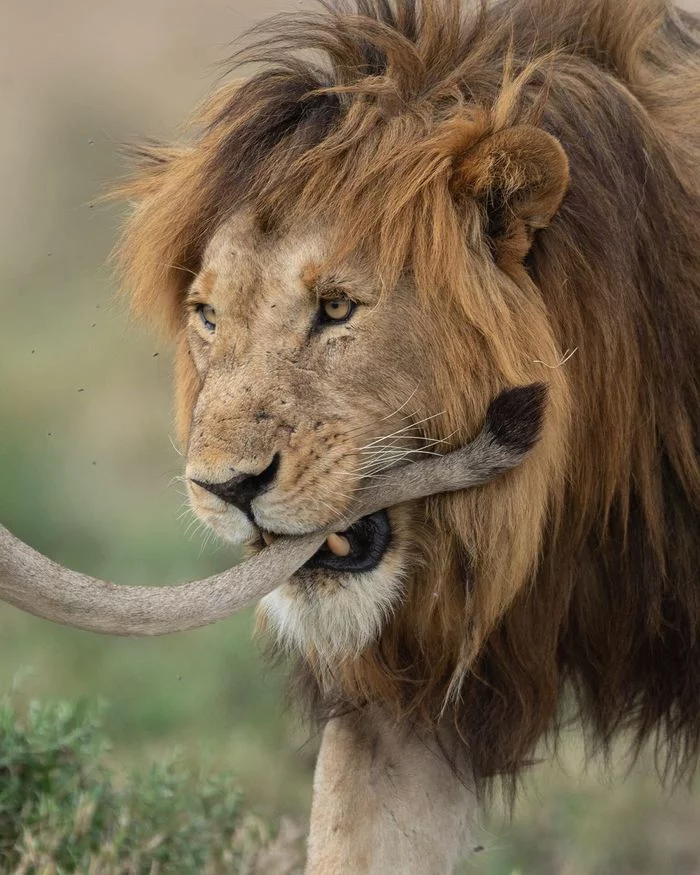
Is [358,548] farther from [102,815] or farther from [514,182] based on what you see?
[102,815]

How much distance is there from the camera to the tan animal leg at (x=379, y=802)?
13.0 feet

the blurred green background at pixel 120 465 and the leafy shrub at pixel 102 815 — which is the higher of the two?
the blurred green background at pixel 120 465

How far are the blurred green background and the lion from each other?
0.52 meters

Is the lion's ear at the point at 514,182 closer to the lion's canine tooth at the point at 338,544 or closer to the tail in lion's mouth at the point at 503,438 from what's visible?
the tail in lion's mouth at the point at 503,438

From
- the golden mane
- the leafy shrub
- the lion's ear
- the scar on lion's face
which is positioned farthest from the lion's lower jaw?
the leafy shrub

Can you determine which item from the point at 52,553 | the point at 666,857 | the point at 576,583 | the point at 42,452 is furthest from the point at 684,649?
the point at 42,452

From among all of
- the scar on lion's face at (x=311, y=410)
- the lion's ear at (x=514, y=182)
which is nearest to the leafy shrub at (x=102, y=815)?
the scar on lion's face at (x=311, y=410)

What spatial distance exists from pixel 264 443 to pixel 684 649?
1211 millimetres

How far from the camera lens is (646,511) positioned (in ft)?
12.3

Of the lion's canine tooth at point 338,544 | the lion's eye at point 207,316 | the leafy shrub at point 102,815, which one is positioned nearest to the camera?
the lion's canine tooth at point 338,544

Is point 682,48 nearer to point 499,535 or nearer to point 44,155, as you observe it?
point 499,535

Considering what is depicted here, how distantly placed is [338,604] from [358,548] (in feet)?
0.40

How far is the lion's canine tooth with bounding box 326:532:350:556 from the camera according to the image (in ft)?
11.2

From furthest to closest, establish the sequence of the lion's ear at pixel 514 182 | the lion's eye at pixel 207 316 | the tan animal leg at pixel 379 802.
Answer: the tan animal leg at pixel 379 802
the lion's eye at pixel 207 316
the lion's ear at pixel 514 182
